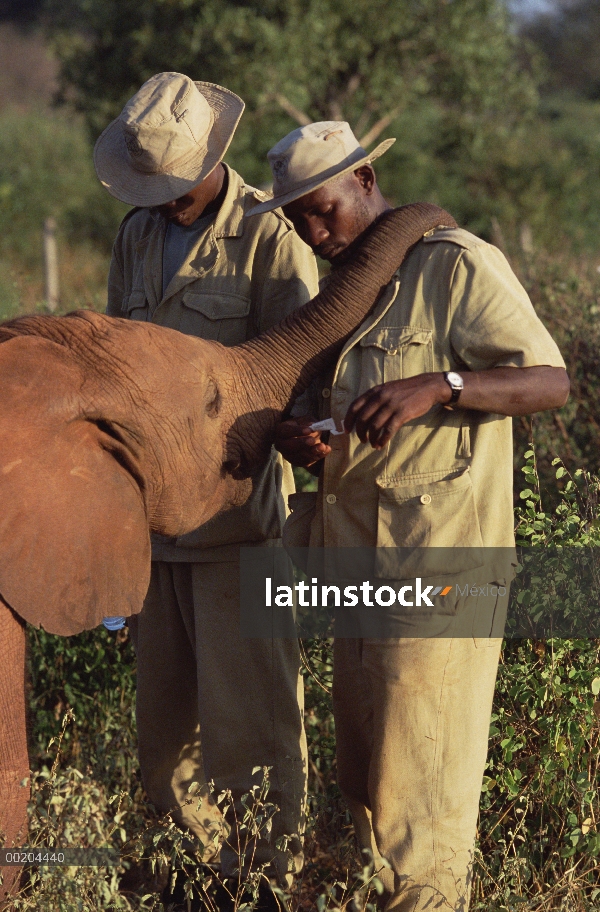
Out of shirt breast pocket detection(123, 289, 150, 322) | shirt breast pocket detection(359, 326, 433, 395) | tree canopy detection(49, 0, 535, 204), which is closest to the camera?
shirt breast pocket detection(359, 326, 433, 395)

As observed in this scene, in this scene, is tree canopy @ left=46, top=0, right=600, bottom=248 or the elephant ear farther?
tree canopy @ left=46, top=0, right=600, bottom=248

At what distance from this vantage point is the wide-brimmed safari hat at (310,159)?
2922mm

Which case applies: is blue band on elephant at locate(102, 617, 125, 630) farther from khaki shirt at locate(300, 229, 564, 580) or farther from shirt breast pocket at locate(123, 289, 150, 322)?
shirt breast pocket at locate(123, 289, 150, 322)

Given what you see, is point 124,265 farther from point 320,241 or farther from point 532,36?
point 532,36

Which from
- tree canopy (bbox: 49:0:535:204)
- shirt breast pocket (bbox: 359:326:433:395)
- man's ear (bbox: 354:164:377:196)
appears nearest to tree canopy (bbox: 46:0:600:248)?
tree canopy (bbox: 49:0:535:204)

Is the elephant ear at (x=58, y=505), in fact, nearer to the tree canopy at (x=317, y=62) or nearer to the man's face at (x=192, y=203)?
the man's face at (x=192, y=203)

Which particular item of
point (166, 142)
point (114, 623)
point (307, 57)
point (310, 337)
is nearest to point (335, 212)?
point (310, 337)

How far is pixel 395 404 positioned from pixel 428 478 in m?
0.27

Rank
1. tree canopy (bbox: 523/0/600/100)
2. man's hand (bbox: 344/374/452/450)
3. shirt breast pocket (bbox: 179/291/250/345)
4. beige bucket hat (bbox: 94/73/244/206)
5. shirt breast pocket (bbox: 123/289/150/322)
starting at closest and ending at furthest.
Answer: man's hand (bbox: 344/374/452/450) → beige bucket hat (bbox: 94/73/244/206) → shirt breast pocket (bbox: 179/291/250/345) → shirt breast pocket (bbox: 123/289/150/322) → tree canopy (bbox: 523/0/600/100)

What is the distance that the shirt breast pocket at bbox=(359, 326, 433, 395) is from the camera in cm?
284

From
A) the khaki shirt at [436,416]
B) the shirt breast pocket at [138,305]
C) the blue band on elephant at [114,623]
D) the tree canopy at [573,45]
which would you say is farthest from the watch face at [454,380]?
the tree canopy at [573,45]

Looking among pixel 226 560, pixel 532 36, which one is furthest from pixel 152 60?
pixel 532 36

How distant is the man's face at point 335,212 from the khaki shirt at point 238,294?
0.43m

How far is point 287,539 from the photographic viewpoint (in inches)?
125
